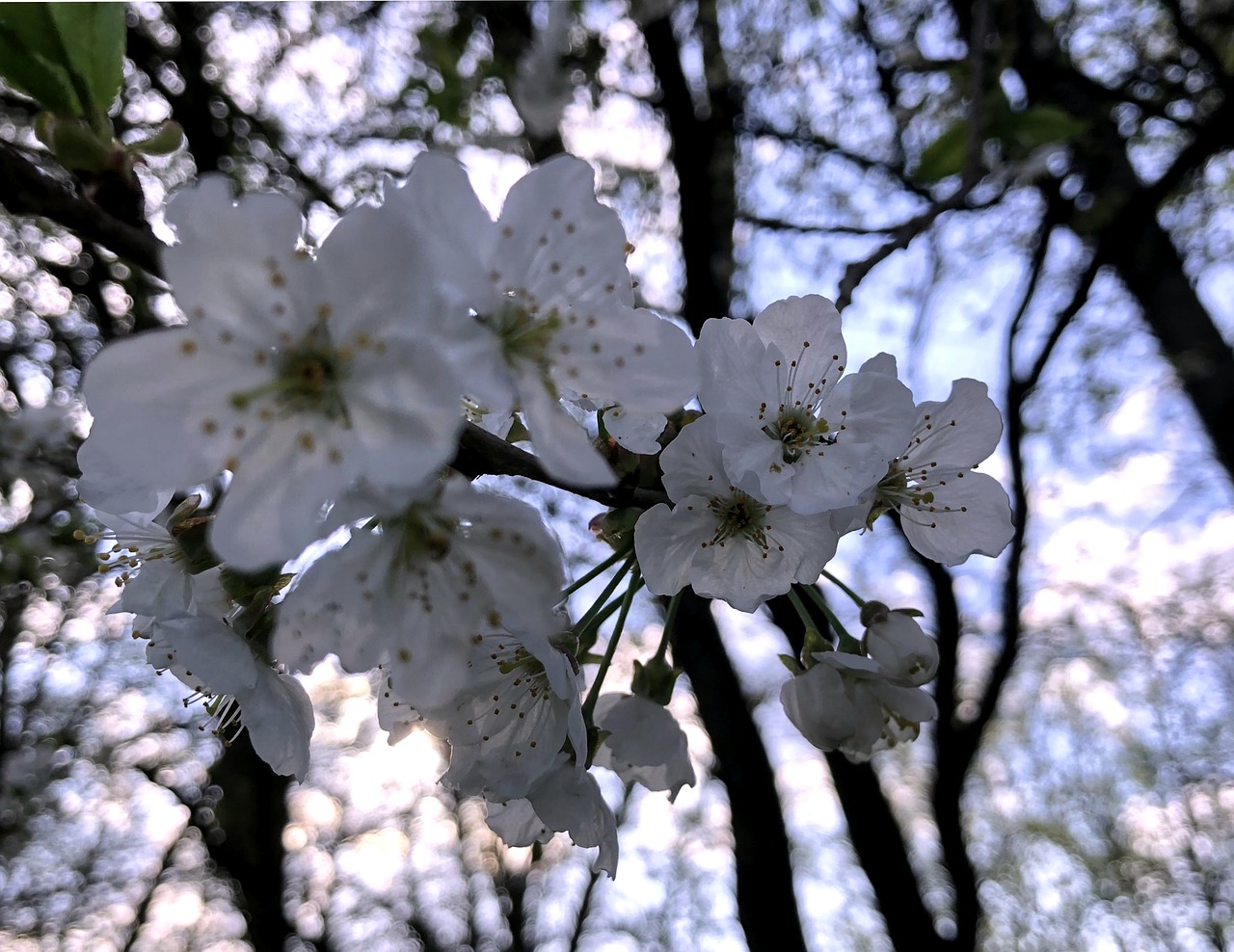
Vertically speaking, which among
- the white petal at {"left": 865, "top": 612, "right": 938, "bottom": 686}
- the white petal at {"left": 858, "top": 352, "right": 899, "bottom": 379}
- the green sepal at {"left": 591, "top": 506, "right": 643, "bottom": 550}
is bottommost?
the white petal at {"left": 865, "top": 612, "right": 938, "bottom": 686}

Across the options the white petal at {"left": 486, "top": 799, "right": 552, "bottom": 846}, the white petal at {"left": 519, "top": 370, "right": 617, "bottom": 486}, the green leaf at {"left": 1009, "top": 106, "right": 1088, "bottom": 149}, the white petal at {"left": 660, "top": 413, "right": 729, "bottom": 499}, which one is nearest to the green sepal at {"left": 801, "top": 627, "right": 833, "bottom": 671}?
the white petal at {"left": 660, "top": 413, "right": 729, "bottom": 499}

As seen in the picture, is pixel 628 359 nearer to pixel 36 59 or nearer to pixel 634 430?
pixel 634 430

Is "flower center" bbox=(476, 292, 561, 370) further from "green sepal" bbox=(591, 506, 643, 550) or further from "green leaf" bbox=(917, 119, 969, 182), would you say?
"green leaf" bbox=(917, 119, 969, 182)

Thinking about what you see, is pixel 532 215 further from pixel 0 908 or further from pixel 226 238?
pixel 0 908

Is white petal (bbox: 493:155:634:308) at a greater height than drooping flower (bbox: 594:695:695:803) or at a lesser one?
greater

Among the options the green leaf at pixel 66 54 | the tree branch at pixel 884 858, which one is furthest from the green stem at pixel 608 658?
the tree branch at pixel 884 858

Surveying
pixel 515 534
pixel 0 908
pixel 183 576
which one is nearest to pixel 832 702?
pixel 515 534
